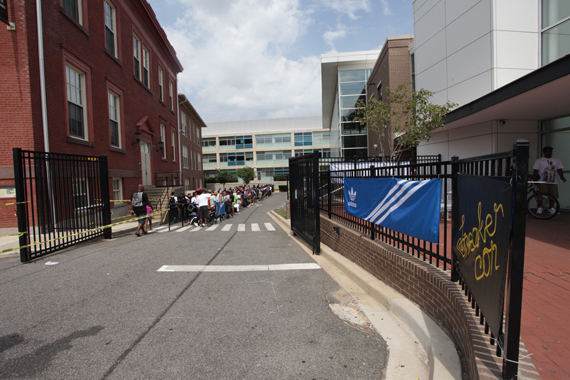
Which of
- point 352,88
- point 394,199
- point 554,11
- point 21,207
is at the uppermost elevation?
point 352,88

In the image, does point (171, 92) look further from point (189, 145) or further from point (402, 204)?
point (402, 204)

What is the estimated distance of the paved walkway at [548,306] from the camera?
2.24m

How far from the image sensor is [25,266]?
6422mm

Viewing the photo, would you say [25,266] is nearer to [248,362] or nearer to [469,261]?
[248,362]

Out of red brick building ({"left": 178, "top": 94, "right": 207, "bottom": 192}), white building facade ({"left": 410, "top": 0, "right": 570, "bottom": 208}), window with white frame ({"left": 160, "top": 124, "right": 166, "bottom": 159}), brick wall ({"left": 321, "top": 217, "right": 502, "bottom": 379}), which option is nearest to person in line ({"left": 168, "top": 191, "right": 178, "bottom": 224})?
window with white frame ({"left": 160, "top": 124, "right": 166, "bottom": 159})

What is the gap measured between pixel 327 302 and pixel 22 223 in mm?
7263

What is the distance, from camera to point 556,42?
8.98 m

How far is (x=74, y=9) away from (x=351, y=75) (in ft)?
72.5

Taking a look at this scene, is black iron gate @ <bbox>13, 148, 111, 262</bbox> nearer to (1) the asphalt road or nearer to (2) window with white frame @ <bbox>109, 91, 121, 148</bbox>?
(1) the asphalt road

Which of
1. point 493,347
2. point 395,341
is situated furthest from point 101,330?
point 493,347

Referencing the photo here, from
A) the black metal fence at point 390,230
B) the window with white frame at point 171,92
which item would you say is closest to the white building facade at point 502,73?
the black metal fence at point 390,230

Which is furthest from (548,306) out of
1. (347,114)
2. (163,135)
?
(347,114)

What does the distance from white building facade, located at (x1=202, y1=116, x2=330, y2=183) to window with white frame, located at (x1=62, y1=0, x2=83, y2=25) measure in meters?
49.9

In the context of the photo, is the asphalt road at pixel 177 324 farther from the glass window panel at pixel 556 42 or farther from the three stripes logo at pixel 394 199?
the glass window panel at pixel 556 42
